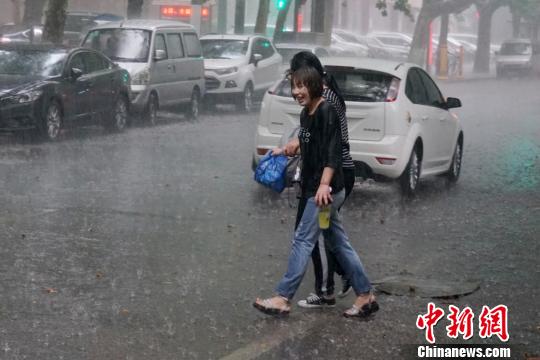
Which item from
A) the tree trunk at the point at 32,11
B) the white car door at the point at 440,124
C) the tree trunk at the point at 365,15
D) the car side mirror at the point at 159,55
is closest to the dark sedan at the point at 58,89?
the car side mirror at the point at 159,55

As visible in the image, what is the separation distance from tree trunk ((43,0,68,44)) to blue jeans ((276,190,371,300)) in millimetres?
19045

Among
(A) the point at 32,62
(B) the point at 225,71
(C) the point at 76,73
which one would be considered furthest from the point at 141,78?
(B) the point at 225,71

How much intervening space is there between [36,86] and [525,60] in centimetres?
4278

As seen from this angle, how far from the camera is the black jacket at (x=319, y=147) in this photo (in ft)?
24.4

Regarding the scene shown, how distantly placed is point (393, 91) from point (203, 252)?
14.3 ft

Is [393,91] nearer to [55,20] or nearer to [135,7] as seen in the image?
[55,20]

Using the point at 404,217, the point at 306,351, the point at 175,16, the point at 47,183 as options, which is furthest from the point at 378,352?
the point at 175,16

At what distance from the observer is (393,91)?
13492mm

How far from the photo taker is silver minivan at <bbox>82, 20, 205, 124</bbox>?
22.5 metres

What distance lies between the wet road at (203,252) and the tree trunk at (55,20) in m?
7.69

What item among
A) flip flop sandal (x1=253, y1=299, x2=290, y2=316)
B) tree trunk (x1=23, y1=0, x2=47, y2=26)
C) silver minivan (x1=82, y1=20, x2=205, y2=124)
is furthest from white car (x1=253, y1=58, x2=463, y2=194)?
tree trunk (x1=23, y1=0, x2=47, y2=26)

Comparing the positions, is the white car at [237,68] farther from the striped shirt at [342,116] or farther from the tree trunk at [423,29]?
the striped shirt at [342,116]

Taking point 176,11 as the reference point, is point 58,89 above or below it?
below

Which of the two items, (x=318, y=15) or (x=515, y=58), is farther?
(x=515, y=58)
